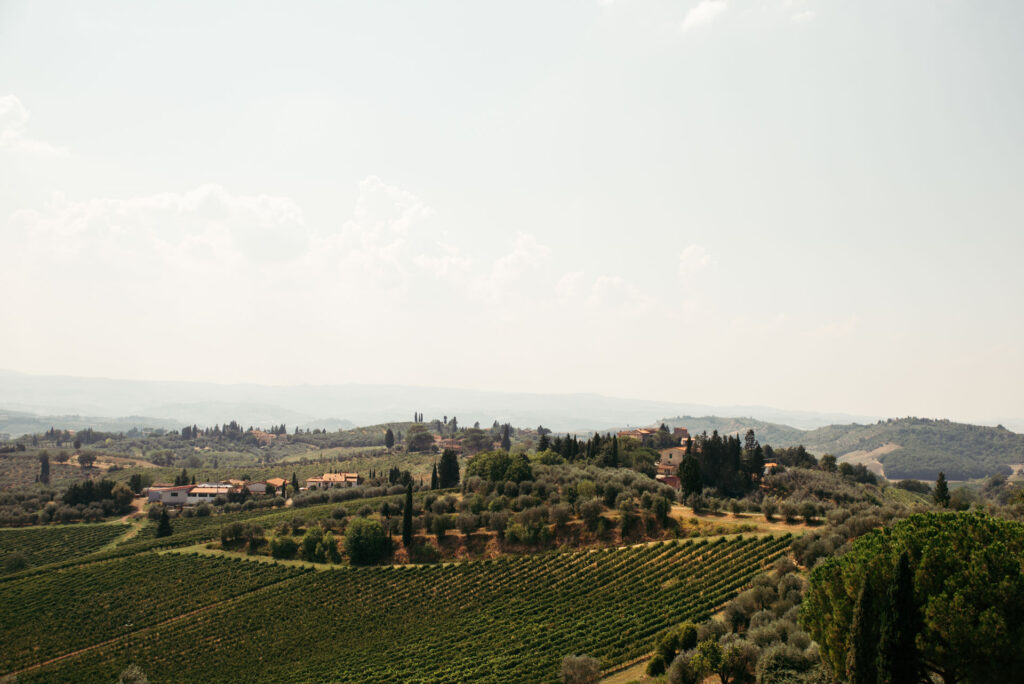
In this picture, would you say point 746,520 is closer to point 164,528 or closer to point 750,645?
point 750,645

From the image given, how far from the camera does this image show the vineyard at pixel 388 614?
144 ft

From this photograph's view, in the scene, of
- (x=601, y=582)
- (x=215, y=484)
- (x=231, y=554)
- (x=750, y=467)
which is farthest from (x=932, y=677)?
(x=215, y=484)

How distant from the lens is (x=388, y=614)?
5691cm

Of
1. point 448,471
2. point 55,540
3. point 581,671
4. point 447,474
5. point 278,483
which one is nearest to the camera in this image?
point 581,671

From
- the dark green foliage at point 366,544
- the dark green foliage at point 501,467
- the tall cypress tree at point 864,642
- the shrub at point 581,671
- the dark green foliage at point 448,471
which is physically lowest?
the dark green foliage at point 366,544

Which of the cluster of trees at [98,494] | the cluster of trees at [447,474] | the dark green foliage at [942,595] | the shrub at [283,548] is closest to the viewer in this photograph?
the dark green foliage at [942,595]

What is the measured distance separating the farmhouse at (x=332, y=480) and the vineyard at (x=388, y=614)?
169ft

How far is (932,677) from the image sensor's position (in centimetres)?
2603

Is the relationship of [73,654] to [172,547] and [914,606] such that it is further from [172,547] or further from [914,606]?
[914,606]

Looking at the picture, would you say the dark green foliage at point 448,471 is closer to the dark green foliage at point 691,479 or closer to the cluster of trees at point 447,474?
the cluster of trees at point 447,474

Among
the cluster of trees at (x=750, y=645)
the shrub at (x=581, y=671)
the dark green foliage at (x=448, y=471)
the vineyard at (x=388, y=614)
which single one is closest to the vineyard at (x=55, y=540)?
the vineyard at (x=388, y=614)

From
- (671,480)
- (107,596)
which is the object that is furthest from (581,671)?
(671,480)

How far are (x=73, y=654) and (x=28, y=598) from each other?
17.9 metres

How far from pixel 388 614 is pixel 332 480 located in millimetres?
78158
